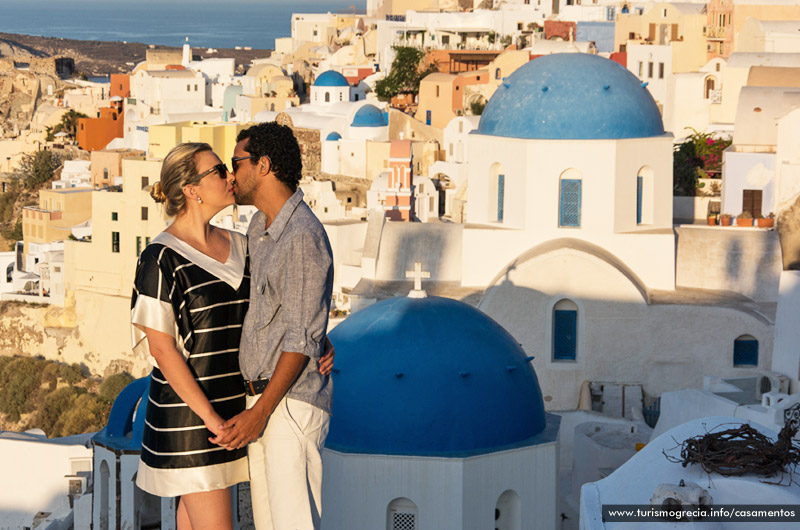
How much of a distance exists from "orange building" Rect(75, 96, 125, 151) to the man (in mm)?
49271

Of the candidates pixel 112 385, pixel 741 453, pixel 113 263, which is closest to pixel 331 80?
pixel 113 263

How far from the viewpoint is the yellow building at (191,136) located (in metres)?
43.3

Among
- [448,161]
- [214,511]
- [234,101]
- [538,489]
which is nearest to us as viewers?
[214,511]

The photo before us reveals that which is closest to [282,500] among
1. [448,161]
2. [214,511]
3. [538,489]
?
[214,511]

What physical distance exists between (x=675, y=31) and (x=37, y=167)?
24629 mm

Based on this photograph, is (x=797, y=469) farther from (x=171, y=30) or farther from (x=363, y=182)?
(x=171, y=30)

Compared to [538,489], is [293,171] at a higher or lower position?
higher

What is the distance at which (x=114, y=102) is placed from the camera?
57.4 m

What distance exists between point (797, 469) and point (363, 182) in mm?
31500

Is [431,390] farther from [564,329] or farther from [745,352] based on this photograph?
[745,352]

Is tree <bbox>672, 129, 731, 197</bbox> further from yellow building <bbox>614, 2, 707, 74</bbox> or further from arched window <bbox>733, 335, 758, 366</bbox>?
yellow building <bbox>614, 2, 707, 74</bbox>

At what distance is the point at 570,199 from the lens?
18234 millimetres

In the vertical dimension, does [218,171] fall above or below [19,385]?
above

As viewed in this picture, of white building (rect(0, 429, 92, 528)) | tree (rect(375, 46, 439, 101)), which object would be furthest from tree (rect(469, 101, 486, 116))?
white building (rect(0, 429, 92, 528))
